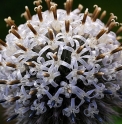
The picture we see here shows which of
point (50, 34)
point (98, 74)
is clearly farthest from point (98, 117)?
point (50, 34)

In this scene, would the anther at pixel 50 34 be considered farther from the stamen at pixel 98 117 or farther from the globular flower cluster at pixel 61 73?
the stamen at pixel 98 117

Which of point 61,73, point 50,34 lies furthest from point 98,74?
point 50,34

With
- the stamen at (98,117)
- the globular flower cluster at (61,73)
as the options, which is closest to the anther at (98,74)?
the globular flower cluster at (61,73)

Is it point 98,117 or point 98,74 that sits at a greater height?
point 98,74

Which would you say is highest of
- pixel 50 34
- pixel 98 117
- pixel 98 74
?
pixel 50 34

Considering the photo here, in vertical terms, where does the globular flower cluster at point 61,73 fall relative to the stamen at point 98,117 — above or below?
above

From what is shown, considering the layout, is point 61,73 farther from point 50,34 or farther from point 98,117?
point 98,117

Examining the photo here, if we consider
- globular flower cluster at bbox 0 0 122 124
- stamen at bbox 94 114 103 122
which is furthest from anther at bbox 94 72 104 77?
stamen at bbox 94 114 103 122

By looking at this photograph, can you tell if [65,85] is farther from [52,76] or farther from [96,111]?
[96,111]
